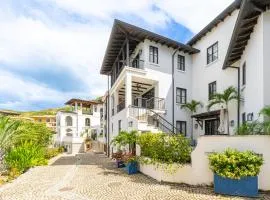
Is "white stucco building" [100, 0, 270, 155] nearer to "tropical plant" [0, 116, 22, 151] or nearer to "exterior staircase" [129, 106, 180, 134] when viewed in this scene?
"exterior staircase" [129, 106, 180, 134]

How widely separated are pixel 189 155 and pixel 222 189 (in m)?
2.44

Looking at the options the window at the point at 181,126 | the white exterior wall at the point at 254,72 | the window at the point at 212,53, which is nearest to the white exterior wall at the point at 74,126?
the window at the point at 181,126

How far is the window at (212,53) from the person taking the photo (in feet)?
68.7

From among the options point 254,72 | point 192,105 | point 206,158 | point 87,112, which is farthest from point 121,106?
point 87,112

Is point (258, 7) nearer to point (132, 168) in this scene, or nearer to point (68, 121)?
point (132, 168)

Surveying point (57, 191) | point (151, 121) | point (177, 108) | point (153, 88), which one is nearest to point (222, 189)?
point (57, 191)

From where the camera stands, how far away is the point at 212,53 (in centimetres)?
2144

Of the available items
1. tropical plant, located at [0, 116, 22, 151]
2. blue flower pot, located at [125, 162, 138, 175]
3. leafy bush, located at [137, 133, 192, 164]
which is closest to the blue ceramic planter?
leafy bush, located at [137, 133, 192, 164]

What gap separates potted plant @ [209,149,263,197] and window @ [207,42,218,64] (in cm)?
1261

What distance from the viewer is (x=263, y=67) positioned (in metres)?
13.0

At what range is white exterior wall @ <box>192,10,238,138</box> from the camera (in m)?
18.9

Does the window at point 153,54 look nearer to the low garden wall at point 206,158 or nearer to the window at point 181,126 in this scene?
the window at point 181,126

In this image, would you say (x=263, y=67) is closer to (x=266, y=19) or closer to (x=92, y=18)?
(x=266, y=19)

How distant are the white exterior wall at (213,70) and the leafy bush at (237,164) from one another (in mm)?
8827
